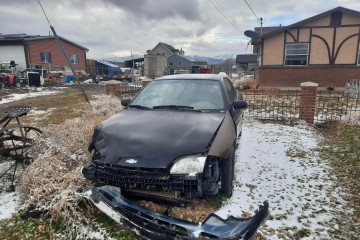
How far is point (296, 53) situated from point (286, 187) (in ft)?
47.1

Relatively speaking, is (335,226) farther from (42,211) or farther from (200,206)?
(42,211)

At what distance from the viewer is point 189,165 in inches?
107

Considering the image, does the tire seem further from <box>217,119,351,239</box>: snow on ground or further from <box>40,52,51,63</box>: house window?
<box>40,52,51,63</box>: house window

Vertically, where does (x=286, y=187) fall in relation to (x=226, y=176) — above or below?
below

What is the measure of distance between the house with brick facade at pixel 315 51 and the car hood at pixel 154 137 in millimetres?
14555

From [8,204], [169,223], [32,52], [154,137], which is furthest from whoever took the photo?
[32,52]

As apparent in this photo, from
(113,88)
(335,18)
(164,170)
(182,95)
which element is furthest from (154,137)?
(335,18)

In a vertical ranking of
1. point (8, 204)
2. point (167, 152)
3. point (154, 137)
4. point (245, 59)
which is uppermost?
point (245, 59)

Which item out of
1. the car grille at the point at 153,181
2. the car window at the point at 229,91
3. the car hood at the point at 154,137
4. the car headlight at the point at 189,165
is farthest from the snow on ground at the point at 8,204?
the car window at the point at 229,91

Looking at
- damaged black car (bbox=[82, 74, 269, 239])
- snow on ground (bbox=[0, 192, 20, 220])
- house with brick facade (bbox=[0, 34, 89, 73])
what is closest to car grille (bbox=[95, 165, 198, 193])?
damaged black car (bbox=[82, 74, 269, 239])

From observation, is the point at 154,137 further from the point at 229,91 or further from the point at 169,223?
the point at 229,91

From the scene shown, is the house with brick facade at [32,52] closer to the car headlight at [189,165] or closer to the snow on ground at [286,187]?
the snow on ground at [286,187]

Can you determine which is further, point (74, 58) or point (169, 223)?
point (74, 58)

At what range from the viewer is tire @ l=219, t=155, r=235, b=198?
10.7ft
